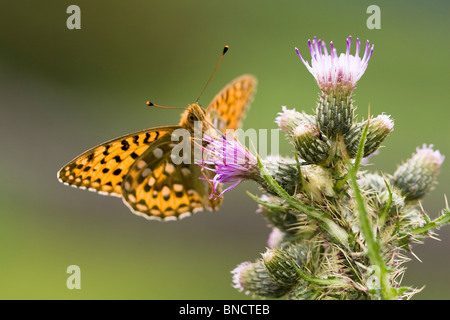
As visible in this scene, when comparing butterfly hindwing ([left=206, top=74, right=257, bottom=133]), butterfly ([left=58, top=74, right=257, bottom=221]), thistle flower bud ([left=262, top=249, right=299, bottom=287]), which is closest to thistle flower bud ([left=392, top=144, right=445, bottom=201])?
thistle flower bud ([left=262, top=249, right=299, bottom=287])

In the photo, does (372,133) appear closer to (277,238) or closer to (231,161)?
(231,161)

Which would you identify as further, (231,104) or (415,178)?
(231,104)

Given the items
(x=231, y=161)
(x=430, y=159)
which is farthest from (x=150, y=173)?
(x=430, y=159)

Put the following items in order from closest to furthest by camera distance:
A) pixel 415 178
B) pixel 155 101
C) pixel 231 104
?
1. pixel 415 178
2. pixel 231 104
3. pixel 155 101

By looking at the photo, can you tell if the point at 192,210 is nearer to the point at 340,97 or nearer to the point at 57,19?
the point at 340,97

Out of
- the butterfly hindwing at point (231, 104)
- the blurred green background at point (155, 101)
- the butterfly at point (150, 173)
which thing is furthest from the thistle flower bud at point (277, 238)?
the blurred green background at point (155, 101)

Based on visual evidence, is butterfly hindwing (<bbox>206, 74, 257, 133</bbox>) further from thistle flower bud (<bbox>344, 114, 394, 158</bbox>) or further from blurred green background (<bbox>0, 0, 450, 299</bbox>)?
blurred green background (<bbox>0, 0, 450, 299</bbox>)

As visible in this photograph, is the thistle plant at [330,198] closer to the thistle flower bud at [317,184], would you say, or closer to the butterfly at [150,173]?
the thistle flower bud at [317,184]
